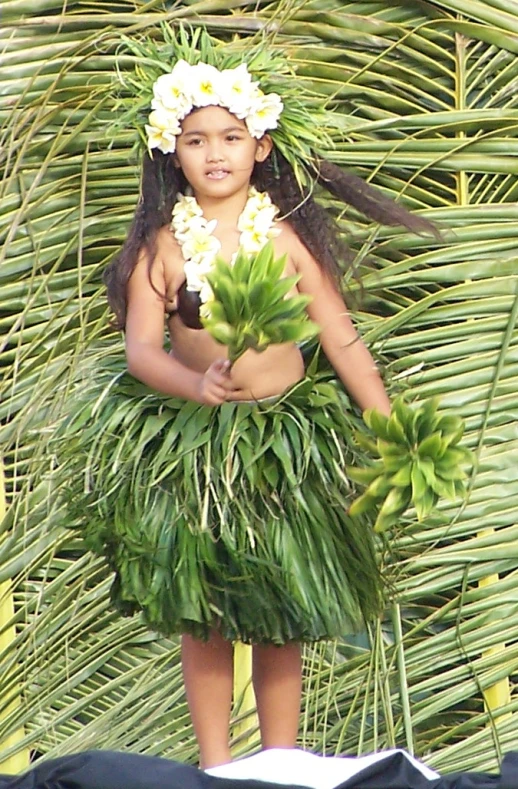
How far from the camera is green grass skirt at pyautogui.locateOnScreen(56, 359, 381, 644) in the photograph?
1.55 metres

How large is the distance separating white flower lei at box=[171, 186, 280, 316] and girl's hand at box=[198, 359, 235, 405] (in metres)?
0.12

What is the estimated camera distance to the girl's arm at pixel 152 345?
1.55 metres

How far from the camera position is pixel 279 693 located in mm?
1620

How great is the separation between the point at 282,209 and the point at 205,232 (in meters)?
0.12

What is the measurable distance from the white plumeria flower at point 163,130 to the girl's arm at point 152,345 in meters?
0.13

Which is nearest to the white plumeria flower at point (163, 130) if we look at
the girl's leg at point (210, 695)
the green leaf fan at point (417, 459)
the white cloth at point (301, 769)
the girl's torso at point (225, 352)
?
the girl's torso at point (225, 352)

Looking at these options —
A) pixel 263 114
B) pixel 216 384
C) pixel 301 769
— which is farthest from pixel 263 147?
pixel 301 769

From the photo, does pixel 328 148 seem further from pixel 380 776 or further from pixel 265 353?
pixel 380 776

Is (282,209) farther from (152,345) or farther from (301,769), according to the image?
(301,769)

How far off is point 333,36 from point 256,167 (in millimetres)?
470

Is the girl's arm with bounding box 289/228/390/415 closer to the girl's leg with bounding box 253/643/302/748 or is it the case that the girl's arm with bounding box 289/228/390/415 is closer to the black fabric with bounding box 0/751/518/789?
the girl's leg with bounding box 253/643/302/748

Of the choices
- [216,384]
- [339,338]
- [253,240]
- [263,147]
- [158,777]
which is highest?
[263,147]

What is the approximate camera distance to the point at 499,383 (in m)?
1.92

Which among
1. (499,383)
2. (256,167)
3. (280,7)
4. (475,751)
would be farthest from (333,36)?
(475,751)
